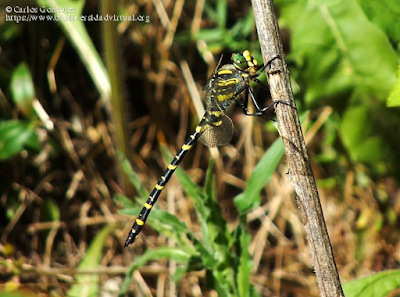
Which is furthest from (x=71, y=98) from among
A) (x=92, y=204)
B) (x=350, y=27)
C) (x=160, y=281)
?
(x=350, y=27)

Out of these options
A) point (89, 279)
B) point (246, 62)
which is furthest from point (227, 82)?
point (89, 279)

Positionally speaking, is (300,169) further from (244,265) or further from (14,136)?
(14,136)

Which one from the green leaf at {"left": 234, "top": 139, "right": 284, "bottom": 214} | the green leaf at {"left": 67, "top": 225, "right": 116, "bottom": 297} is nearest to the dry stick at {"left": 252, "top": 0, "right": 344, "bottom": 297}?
the green leaf at {"left": 234, "top": 139, "right": 284, "bottom": 214}

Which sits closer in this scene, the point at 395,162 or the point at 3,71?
the point at 395,162

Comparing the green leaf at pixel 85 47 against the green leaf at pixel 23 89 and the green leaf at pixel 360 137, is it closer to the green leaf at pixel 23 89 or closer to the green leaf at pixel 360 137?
the green leaf at pixel 23 89

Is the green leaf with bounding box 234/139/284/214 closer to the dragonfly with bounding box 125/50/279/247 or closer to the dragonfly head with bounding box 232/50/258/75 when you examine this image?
the dragonfly with bounding box 125/50/279/247

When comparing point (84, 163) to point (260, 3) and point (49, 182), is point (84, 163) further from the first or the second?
point (260, 3)
